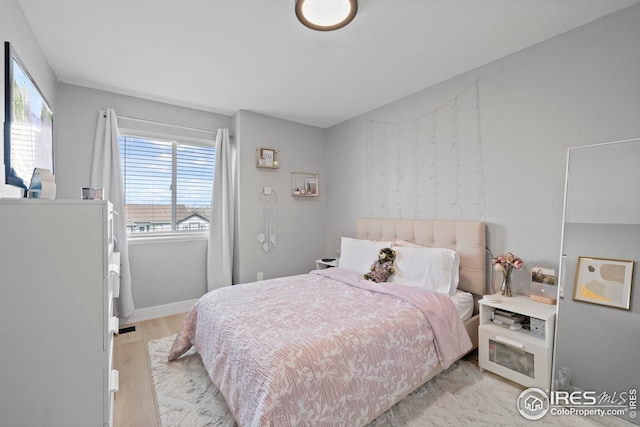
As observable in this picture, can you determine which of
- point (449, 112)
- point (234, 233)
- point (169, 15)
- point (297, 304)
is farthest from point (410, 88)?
point (234, 233)

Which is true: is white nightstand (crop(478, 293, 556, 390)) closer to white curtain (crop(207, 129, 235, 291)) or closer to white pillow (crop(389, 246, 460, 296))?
white pillow (crop(389, 246, 460, 296))

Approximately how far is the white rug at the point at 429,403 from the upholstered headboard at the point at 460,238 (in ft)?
2.41

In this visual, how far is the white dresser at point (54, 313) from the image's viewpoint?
1.16 meters

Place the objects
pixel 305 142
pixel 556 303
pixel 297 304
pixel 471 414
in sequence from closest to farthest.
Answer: pixel 471 414
pixel 556 303
pixel 297 304
pixel 305 142

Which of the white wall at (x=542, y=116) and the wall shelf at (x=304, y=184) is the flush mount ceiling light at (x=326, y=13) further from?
the wall shelf at (x=304, y=184)

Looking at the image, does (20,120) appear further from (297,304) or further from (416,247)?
(416,247)

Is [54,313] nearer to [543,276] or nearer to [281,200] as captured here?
[281,200]

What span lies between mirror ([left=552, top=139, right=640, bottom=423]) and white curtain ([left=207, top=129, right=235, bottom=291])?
11.2 feet

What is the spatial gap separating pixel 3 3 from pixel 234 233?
9.04ft

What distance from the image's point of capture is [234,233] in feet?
12.4

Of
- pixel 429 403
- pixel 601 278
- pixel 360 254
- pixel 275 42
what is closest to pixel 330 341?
pixel 429 403

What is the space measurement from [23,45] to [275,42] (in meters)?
1.66

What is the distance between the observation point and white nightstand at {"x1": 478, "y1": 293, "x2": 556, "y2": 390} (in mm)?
1856

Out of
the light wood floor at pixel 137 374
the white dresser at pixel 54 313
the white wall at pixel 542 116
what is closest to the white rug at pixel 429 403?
the light wood floor at pixel 137 374
